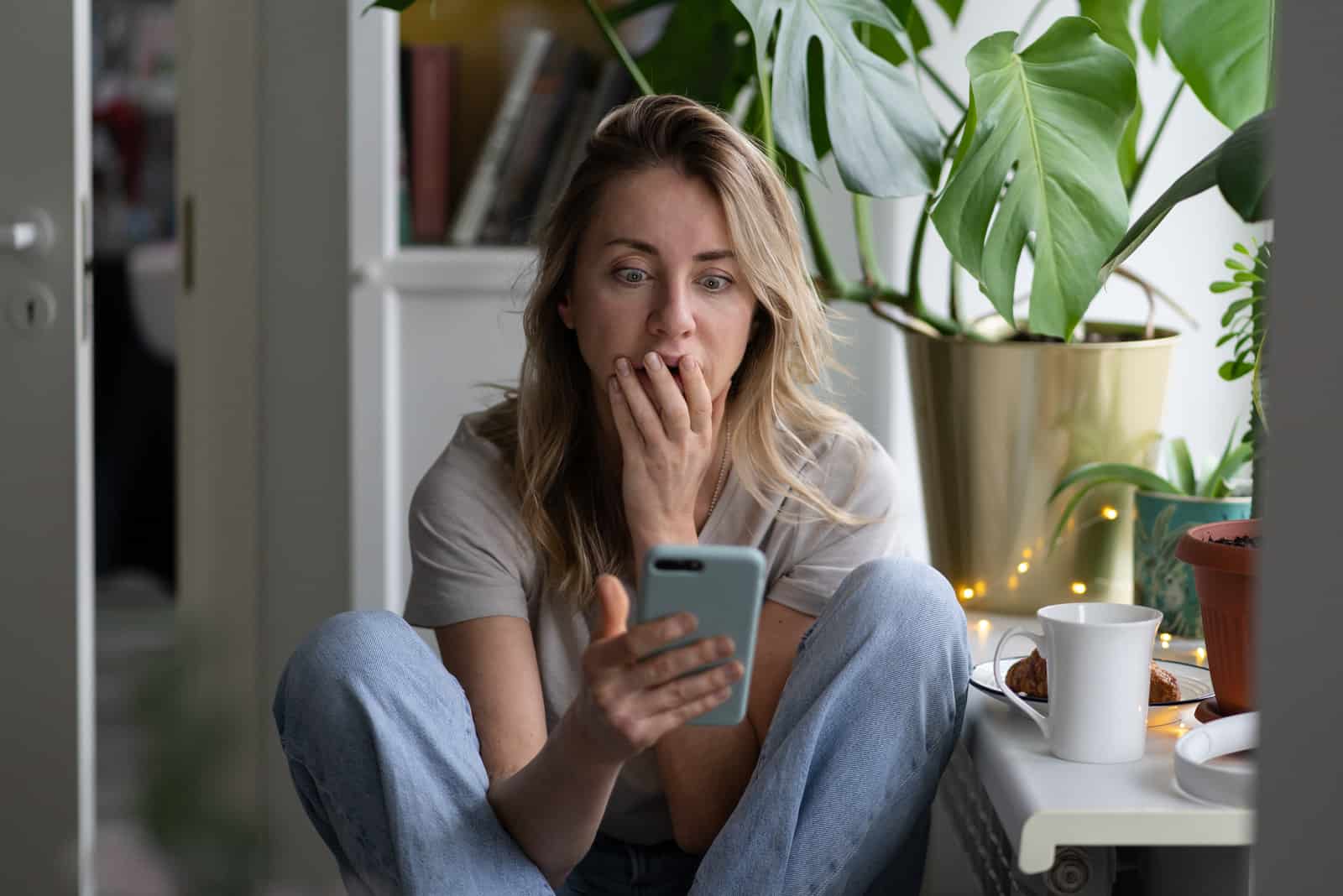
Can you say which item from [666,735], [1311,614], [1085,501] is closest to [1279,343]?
[1311,614]

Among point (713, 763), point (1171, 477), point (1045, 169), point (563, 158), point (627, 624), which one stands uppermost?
point (563, 158)

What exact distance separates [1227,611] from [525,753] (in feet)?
1.70

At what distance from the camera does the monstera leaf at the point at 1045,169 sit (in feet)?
3.70

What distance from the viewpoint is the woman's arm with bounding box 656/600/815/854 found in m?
1.11

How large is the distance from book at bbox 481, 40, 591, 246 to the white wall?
34 cm

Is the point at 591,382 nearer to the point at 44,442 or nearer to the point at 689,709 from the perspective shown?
the point at 689,709

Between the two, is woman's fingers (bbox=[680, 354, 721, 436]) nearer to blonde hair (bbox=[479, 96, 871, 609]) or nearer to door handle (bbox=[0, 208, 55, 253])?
blonde hair (bbox=[479, 96, 871, 609])

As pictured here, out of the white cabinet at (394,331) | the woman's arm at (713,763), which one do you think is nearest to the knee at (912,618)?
the woman's arm at (713,763)

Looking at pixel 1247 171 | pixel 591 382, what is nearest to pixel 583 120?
pixel 591 382

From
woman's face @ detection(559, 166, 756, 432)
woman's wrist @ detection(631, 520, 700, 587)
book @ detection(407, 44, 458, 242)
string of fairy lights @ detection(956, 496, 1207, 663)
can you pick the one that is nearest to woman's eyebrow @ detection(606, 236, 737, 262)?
woman's face @ detection(559, 166, 756, 432)

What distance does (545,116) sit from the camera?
1.75m

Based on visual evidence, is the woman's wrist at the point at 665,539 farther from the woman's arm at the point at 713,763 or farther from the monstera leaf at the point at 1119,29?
the monstera leaf at the point at 1119,29

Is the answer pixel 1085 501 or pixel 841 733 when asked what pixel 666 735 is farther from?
pixel 1085 501

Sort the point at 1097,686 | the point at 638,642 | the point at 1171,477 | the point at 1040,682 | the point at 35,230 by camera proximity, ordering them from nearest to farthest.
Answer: the point at 638,642
the point at 1097,686
the point at 1040,682
the point at 1171,477
the point at 35,230
